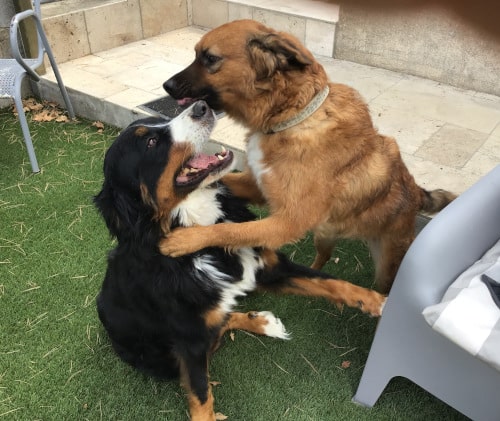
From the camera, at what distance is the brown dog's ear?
6.70ft

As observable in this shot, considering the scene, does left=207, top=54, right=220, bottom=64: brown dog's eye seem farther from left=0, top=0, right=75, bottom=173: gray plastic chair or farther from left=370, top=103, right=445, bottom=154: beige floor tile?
left=0, top=0, right=75, bottom=173: gray plastic chair

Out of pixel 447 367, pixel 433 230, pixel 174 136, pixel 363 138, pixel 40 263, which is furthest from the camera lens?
pixel 40 263

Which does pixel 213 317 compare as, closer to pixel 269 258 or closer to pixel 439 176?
pixel 269 258

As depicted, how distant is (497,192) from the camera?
188cm

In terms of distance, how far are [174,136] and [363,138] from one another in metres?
0.90

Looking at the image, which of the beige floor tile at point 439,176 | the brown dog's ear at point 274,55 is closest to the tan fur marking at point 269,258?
the brown dog's ear at point 274,55

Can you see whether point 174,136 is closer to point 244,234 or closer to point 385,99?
point 244,234

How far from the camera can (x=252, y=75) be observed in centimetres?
212

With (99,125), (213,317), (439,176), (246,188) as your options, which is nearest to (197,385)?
(213,317)

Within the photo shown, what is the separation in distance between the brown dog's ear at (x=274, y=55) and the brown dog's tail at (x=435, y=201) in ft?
3.30

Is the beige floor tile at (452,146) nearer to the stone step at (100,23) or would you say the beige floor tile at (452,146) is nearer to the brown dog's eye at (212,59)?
the brown dog's eye at (212,59)

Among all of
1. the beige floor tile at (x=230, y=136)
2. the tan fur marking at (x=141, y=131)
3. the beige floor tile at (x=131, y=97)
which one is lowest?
the beige floor tile at (x=131, y=97)

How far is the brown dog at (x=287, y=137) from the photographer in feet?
6.88

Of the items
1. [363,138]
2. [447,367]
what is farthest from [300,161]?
[447,367]
